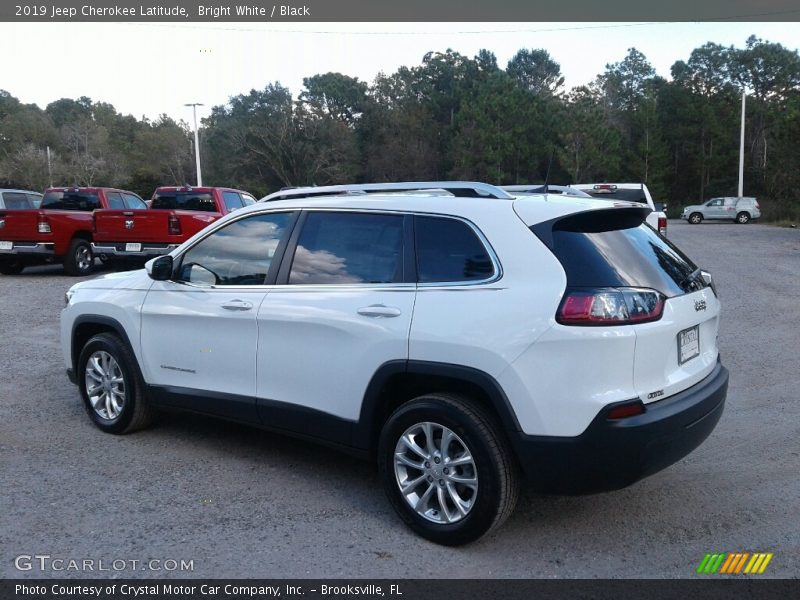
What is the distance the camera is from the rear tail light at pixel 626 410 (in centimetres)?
350

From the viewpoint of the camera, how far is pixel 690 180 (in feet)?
216

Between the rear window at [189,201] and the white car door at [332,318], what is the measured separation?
11.6 meters

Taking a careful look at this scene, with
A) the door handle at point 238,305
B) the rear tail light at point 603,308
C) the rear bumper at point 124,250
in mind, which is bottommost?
the rear bumper at point 124,250

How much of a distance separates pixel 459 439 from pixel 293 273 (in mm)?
1557

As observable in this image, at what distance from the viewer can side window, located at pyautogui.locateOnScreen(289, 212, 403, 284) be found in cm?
426

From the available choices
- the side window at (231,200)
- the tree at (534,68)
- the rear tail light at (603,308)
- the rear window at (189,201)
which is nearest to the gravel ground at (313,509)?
the rear tail light at (603,308)

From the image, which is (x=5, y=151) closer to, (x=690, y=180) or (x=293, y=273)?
(x=690, y=180)

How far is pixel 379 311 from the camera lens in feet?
13.5

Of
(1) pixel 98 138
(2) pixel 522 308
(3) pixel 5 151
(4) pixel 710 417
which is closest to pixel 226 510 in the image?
(2) pixel 522 308

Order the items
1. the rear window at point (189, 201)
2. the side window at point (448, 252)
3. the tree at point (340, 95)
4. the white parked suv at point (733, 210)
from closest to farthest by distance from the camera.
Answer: the side window at point (448, 252) < the rear window at point (189, 201) < the white parked suv at point (733, 210) < the tree at point (340, 95)

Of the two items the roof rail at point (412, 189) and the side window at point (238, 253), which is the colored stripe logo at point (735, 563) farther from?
the side window at point (238, 253)

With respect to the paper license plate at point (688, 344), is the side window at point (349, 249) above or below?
above
